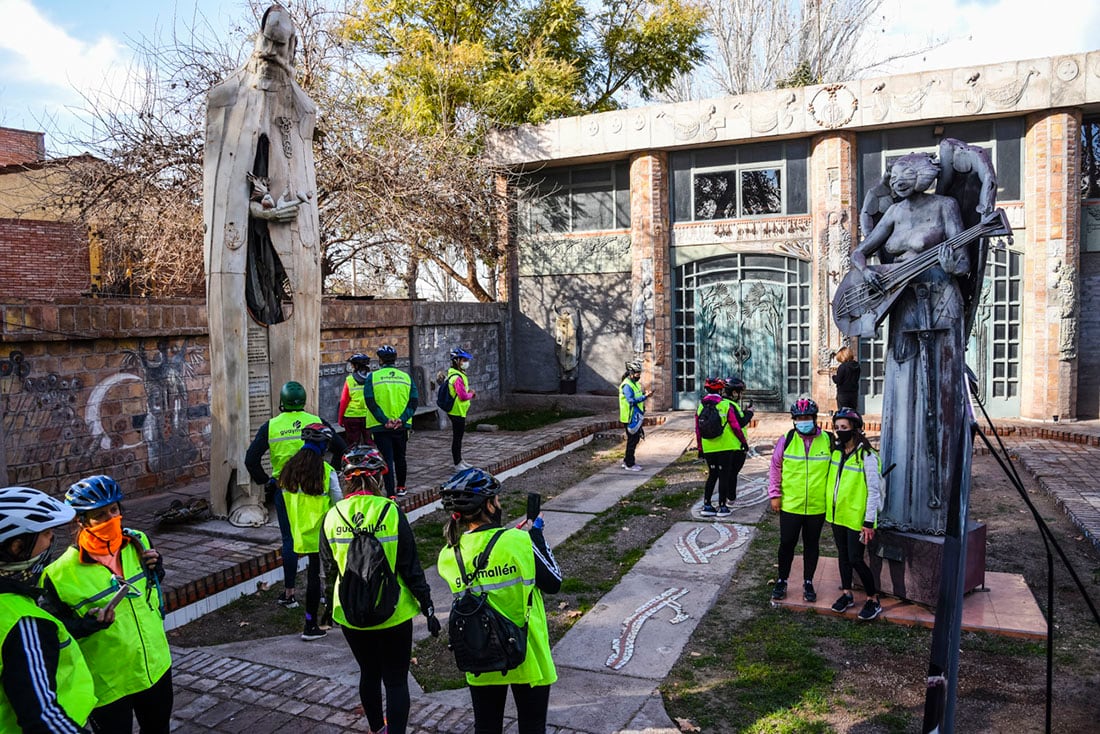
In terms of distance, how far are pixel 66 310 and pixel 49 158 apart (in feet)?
27.6

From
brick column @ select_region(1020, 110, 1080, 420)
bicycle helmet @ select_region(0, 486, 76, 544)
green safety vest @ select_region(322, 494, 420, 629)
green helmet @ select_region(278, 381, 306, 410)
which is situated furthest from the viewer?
brick column @ select_region(1020, 110, 1080, 420)

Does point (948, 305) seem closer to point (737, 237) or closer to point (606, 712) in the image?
point (606, 712)

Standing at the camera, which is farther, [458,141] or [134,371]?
[458,141]

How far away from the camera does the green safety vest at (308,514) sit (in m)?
5.93

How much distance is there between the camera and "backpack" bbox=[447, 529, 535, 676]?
368 centimetres

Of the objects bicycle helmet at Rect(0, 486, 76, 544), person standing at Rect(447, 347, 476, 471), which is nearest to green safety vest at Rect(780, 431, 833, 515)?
bicycle helmet at Rect(0, 486, 76, 544)

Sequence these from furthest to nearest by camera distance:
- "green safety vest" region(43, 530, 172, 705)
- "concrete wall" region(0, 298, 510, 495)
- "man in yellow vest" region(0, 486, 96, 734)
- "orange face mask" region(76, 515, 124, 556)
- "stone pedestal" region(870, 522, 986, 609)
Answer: "concrete wall" region(0, 298, 510, 495)
"stone pedestal" region(870, 522, 986, 609)
"orange face mask" region(76, 515, 124, 556)
"green safety vest" region(43, 530, 172, 705)
"man in yellow vest" region(0, 486, 96, 734)

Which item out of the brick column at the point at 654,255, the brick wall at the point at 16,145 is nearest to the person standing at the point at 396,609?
the brick column at the point at 654,255

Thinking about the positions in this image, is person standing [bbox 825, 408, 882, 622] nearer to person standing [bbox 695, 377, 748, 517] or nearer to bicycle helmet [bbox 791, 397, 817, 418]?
bicycle helmet [bbox 791, 397, 817, 418]

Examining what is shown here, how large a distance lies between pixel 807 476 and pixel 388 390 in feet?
17.0

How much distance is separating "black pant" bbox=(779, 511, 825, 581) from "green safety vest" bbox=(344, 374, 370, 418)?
5524mm

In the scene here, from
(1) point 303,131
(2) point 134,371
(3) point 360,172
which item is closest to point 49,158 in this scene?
(3) point 360,172

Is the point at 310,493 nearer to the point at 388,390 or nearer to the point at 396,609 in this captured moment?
the point at 396,609

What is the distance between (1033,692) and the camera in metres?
5.20
